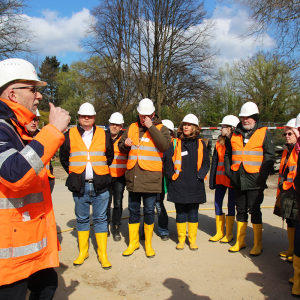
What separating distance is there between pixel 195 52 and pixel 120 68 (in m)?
5.43

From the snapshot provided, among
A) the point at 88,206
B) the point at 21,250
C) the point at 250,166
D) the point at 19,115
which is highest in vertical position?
the point at 19,115

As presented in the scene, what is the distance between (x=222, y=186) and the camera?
4816 millimetres

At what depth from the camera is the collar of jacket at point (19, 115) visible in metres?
1.74

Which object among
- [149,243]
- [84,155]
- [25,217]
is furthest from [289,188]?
[25,217]

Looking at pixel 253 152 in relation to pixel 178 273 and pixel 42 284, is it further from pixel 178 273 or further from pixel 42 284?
pixel 42 284

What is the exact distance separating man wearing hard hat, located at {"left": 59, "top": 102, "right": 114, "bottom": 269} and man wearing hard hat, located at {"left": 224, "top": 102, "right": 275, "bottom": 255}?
1967 mm

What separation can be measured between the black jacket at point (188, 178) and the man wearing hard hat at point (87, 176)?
108 cm

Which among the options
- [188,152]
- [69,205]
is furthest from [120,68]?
[188,152]

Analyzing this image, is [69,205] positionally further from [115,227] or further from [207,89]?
[207,89]

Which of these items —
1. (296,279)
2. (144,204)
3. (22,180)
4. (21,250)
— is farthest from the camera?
(144,204)

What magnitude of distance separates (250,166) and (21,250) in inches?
130

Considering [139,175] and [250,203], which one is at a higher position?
[139,175]

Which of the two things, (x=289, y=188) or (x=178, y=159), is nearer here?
(x=289, y=188)

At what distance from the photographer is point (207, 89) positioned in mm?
17234
